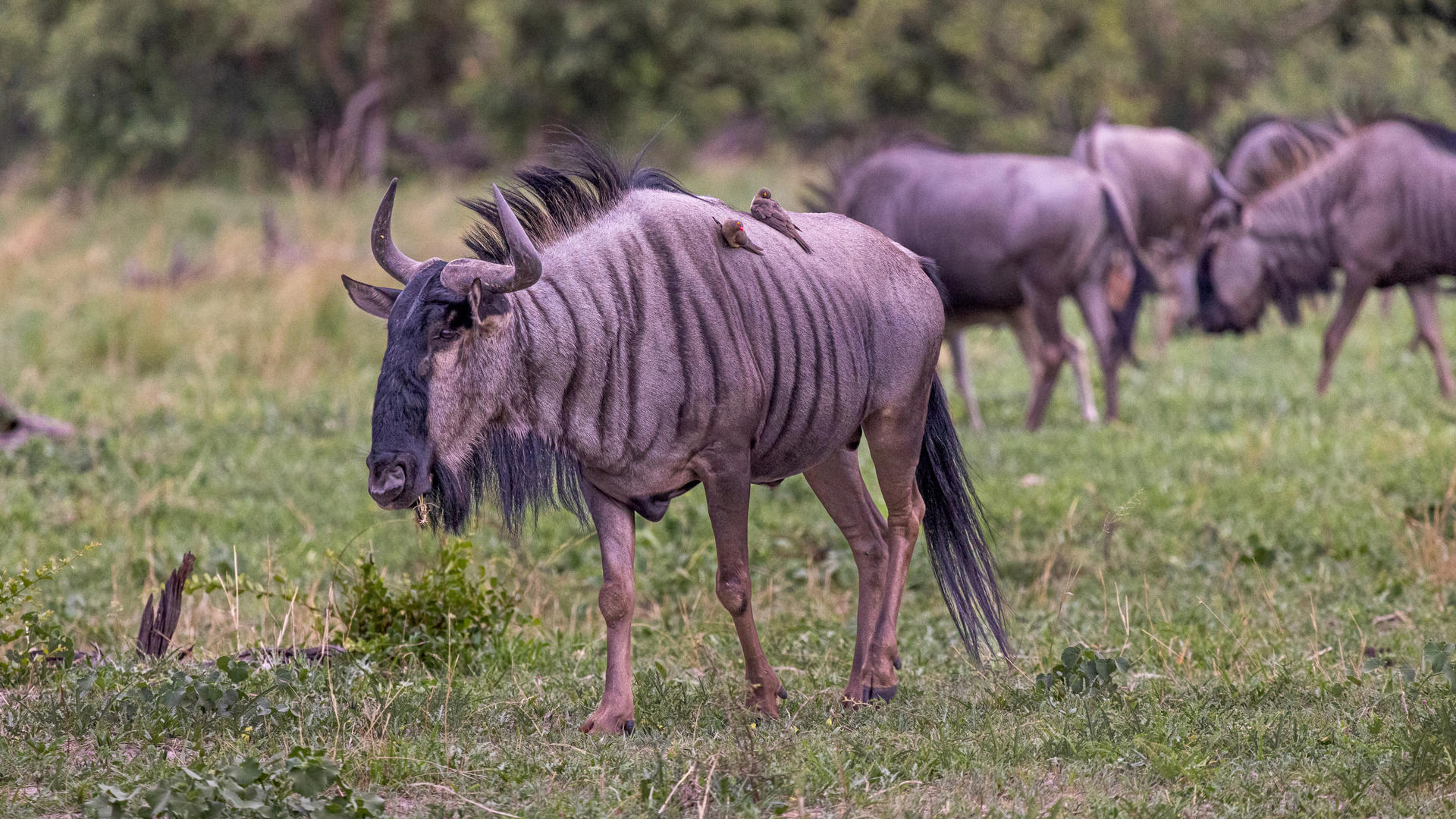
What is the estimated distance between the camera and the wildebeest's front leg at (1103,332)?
975cm

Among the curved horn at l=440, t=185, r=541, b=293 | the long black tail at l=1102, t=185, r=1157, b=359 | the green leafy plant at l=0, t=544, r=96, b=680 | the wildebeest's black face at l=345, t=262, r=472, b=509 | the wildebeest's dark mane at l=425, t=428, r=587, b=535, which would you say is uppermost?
the curved horn at l=440, t=185, r=541, b=293

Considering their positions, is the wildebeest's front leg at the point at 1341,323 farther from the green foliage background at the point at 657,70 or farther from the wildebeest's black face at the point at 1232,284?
the green foliage background at the point at 657,70

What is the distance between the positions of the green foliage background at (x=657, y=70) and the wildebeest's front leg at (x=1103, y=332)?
10993 mm

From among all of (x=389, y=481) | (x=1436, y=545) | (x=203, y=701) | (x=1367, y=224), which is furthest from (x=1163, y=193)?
(x=203, y=701)

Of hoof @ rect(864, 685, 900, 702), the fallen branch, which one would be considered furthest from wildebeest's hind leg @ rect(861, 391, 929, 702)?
the fallen branch

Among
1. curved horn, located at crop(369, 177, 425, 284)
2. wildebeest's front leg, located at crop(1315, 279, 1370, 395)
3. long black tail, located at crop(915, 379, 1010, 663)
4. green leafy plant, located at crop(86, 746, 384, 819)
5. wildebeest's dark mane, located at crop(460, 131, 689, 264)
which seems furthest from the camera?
wildebeest's front leg, located at crop(1315, 279, 1370, 395)

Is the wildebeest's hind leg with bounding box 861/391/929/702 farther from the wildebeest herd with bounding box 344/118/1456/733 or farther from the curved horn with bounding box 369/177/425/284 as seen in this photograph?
the curved horn with bounding box 369/177/425/284

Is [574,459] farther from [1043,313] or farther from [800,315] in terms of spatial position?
[1043,313]

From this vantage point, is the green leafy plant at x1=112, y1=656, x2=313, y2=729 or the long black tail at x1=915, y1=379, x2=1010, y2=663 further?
the long black tail at x1=915, y1=379, x2=1010, y2=663

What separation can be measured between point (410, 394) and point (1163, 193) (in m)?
10.3

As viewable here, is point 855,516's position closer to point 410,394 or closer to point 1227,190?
point 410,394

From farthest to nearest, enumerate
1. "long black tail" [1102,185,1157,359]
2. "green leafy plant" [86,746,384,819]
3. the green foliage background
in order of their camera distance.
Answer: the green foliage background < "long black tail" [1102,185,1157,359] < "green leafy plant" [86,746,384,819]

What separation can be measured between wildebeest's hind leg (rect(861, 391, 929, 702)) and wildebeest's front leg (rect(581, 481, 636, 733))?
81 cm

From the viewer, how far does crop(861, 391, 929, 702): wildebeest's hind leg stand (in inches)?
181
